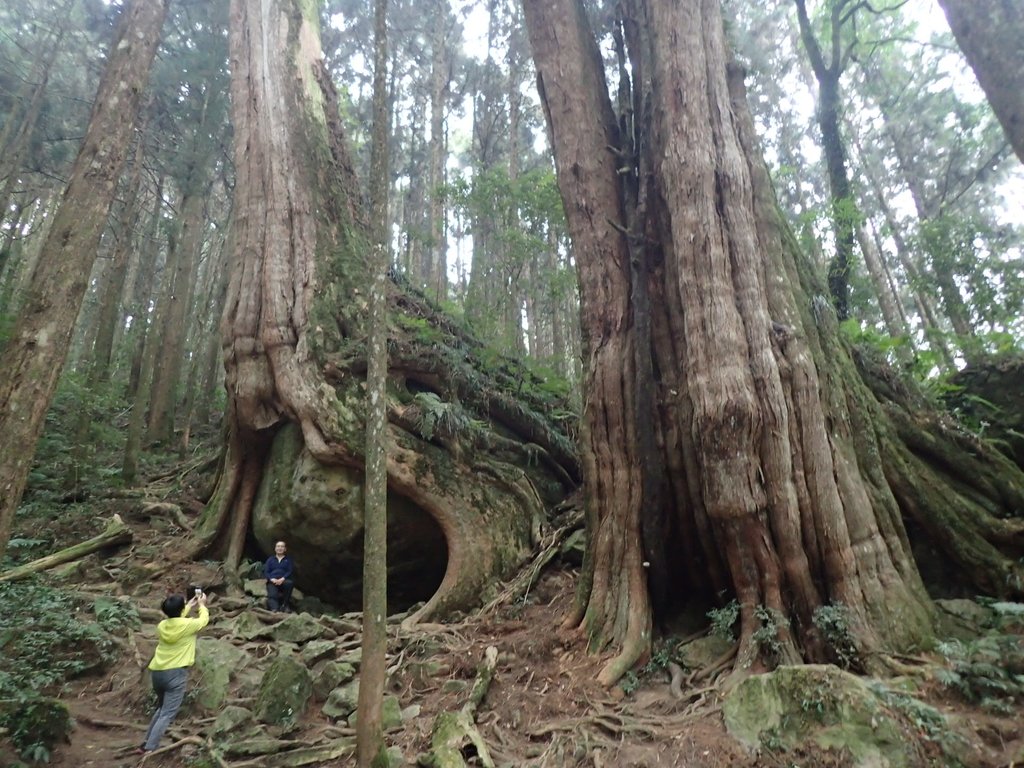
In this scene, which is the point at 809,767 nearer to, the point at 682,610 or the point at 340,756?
the point at 682,610

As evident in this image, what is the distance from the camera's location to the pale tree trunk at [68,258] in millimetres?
3885

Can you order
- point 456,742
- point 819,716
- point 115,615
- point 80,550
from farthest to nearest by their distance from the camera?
point 80,550
point 115,615
point 456,742
point 819,716

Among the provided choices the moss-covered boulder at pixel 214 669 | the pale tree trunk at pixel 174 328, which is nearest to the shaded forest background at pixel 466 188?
the pale tree trunk at pixel 174 328

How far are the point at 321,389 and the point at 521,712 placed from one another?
187 inches

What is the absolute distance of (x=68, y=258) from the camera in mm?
4367

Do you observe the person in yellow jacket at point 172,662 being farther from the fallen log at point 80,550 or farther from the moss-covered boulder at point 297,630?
the fallen log at point 80,550

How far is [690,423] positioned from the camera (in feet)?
18.0

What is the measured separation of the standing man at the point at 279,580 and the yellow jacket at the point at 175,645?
93.3 inches

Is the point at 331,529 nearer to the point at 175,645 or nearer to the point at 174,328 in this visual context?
the point at 175,645

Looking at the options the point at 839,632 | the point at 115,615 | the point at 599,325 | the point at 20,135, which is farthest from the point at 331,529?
the point at 20,135

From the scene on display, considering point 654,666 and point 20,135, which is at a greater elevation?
point 20,135

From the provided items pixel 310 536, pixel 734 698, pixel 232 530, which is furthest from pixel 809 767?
pixel 232 530

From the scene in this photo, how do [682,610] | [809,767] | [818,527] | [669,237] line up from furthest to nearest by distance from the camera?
[669,237]
[682,610]
[818,527]
[809,767]

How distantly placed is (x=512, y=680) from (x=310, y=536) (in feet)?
12.4
